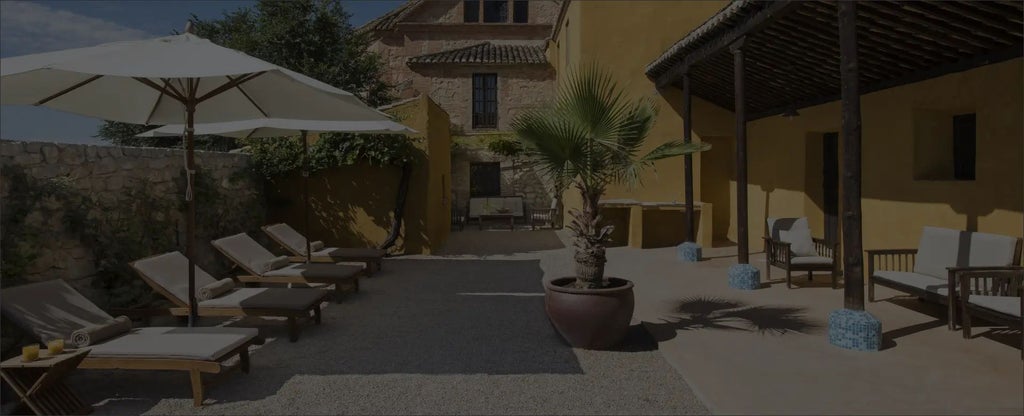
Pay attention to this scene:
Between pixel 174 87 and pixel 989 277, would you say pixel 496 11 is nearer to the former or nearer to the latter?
pixel 174 87

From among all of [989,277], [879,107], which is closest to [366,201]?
[879,107]

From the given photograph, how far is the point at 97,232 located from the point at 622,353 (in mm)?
5057

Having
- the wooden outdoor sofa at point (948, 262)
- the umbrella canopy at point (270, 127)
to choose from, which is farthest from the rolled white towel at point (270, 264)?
the wooden outdoor sofa at point (948, 262)

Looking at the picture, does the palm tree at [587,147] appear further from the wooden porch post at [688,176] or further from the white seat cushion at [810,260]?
the wooden porch post at [688,176]

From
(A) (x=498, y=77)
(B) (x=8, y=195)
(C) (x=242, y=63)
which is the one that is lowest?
(B) (x=8, y=195)

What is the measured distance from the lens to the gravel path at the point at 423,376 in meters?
4.07

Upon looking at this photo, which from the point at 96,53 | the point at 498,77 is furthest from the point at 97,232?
the point at 498,77

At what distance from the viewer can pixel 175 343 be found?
435cm

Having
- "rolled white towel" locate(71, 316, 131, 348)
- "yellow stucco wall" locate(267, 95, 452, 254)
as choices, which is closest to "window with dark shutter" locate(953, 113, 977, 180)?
"yellow stucco wall" locate(267, 95, 452, 254)

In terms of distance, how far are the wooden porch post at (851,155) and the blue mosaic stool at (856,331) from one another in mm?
114

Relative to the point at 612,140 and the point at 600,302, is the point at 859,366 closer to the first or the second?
the point at 600,302

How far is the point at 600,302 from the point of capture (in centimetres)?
513

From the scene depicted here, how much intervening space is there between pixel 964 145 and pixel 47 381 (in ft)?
29.0

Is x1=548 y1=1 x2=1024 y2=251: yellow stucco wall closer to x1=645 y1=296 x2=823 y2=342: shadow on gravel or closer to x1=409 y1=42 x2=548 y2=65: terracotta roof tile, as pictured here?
x1=409 y1=42 x2=548 y2=65: terracotta roof tile
